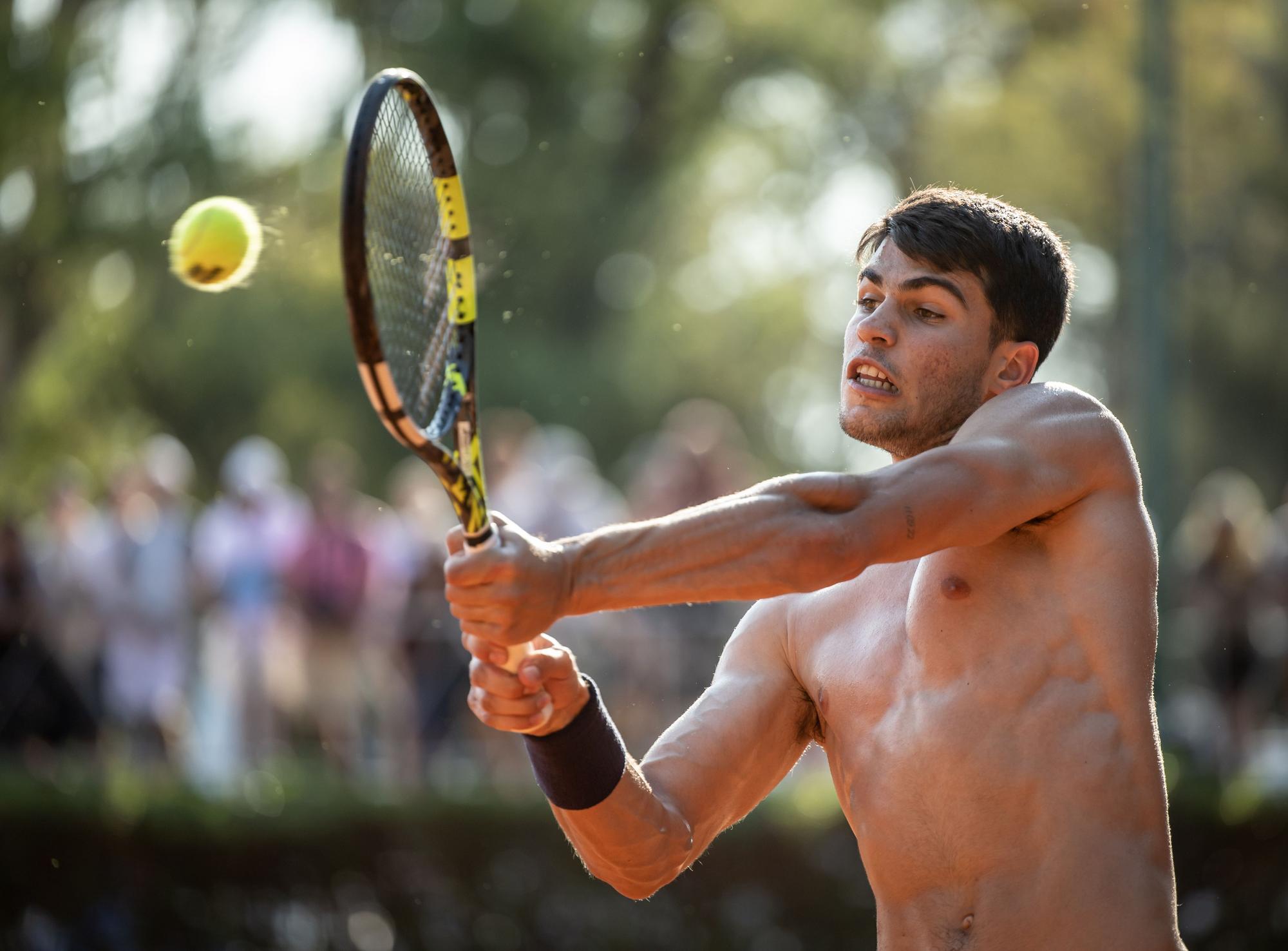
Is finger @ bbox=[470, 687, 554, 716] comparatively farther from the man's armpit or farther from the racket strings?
the man's armpit

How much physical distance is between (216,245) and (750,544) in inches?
80.9

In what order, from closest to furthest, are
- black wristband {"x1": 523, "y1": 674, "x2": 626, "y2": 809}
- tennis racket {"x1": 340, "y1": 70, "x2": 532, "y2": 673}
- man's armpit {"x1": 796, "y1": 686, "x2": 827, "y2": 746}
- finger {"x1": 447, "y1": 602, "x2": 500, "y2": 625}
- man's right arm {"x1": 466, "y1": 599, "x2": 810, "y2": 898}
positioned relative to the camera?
1. finger {"x1": 447, "y1": 602, "x2": 500, "y2": 625}
2. tennis racket {"x1": 340, "y1": 70, "x2": 532, "y2": 673}
3. black wristband {"x1": 523, "y1": 674, "x2": 626, "y2": 809}
4. man's right arm {"x1": 466, "y1": 599, "x2": 810, "y2": 898}
5. man's armpit {"x1": 796, "y1": 686, "x2": 827, "y2": 746}

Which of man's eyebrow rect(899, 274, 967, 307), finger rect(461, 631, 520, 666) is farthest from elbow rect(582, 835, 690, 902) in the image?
man's eyebrow rect(899, 274, 967, 307)

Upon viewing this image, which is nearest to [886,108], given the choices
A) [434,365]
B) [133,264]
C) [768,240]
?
[768,240]

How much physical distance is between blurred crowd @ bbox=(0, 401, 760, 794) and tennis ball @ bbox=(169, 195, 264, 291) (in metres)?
4.84

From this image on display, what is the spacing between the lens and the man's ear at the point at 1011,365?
11.3 ft

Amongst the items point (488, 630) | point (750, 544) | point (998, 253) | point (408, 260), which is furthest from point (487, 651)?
point (998, 253)

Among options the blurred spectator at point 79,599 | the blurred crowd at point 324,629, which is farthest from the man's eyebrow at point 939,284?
the blurred spectator at point 79,599

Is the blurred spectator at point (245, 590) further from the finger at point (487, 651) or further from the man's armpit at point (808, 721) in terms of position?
the finger at point (487, 651)

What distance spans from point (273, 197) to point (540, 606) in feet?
57.7

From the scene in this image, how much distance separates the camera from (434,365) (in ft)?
11.4

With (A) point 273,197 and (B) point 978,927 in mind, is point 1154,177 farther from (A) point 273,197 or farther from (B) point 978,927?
(A) point 273,197

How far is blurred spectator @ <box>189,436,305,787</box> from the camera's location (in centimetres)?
952

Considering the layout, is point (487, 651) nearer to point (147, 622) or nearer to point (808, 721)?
point (808, 721)
